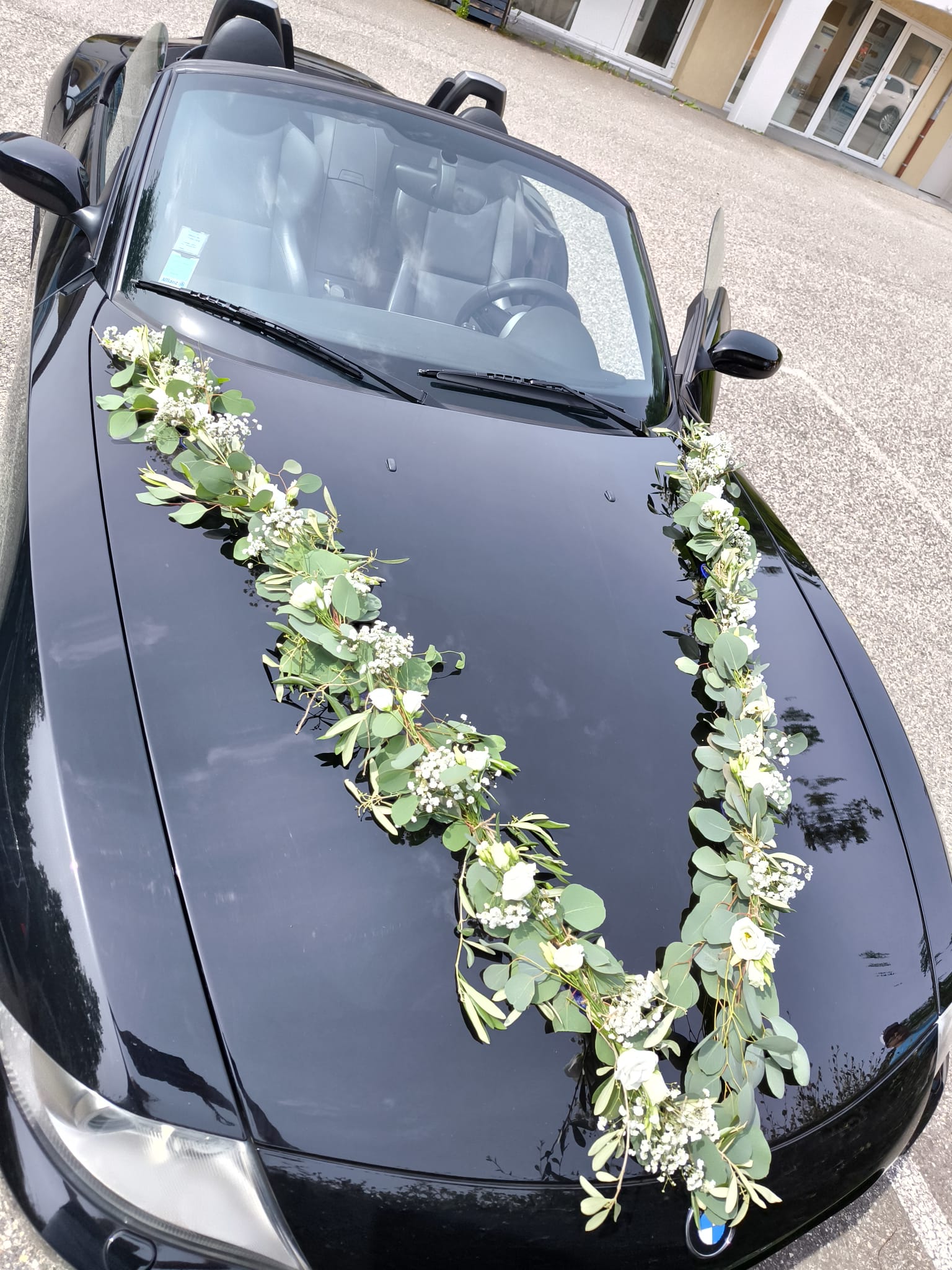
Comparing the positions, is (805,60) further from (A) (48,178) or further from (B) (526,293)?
(A) (48,178)

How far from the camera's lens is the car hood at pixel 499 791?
3.48 feet

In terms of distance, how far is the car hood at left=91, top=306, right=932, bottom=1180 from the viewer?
1.06 meters

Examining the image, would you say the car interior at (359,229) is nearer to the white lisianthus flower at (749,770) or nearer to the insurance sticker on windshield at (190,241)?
the insurance sticker on windshield at (190,241)

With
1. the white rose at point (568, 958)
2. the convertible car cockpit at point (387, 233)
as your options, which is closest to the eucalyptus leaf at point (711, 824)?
the white rose at point (568, 958)

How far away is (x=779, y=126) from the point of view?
14719 millimetres

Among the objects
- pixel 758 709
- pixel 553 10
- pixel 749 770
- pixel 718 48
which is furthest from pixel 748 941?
pixel 553 10

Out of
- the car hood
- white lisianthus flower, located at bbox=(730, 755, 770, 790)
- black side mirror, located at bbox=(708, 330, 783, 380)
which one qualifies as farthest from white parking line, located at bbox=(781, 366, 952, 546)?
white lisianthus flower, located at bbox=(730, 755, 770, 790)

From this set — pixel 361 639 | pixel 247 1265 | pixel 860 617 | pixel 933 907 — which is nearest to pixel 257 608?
pixel 361 639

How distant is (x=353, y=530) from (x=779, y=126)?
1656 centimetres

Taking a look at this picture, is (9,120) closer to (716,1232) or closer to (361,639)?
(361,639)

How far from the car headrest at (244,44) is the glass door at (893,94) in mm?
16112

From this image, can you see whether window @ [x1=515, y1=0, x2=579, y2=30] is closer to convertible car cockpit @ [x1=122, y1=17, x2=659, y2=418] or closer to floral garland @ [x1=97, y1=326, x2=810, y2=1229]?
convertible car cockpit @ [x1=122, y1=17, x2=659, y2=418]

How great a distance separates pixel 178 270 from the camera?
75.7 inches

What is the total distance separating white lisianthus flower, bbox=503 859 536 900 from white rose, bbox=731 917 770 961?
1.04 ft
